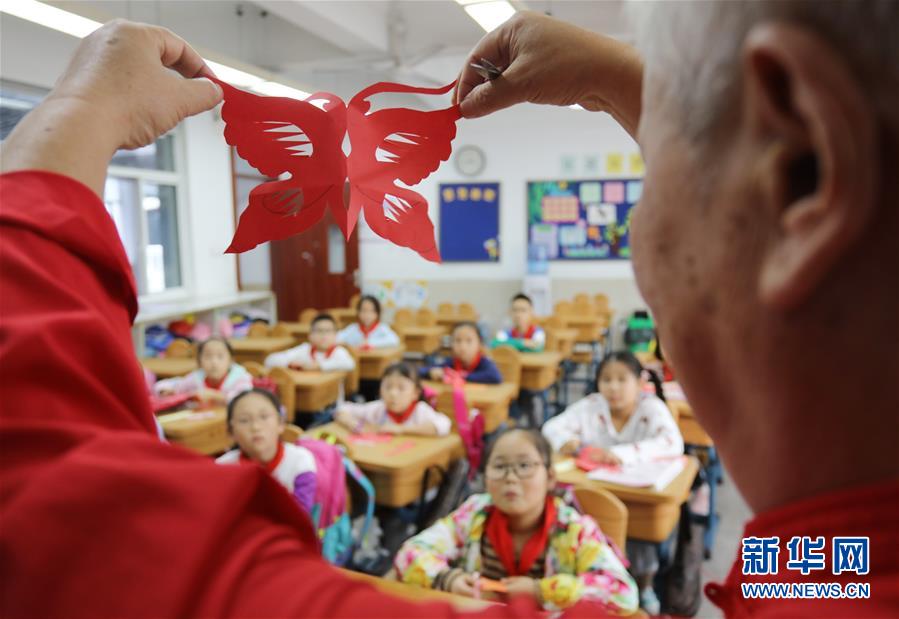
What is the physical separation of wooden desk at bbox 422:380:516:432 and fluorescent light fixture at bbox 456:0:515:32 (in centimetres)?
226

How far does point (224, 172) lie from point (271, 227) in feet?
24.1

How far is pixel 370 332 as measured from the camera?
19.9ft

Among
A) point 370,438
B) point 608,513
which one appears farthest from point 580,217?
point 608,513

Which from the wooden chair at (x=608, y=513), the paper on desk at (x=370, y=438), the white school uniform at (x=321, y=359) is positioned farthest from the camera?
the white school uniform at (x=321, y=359)

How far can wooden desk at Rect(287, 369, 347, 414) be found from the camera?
448 centimetres

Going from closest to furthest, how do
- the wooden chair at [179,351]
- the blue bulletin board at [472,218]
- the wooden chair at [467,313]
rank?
1. the wooden chair at [179,351]
2. the wooden chair at [467,313]
3. the blue bulletin board at [472,218]

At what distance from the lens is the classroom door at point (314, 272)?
867 centimetres

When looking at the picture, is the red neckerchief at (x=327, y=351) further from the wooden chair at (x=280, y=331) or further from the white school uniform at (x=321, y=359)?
the wooden chair at (x=280, y=331)

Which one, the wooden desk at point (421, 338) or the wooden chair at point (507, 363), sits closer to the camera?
the wooden chair at point (507, 363)

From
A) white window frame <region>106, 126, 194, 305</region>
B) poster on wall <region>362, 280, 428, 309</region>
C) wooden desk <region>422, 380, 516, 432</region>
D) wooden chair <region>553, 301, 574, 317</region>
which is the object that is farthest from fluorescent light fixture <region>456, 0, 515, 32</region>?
poster on wall <region>362, 280, 428, 309</region>

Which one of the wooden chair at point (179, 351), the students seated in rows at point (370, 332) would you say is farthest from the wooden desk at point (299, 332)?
the wooden chair at point (179, 351)

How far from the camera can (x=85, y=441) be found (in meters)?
0.31

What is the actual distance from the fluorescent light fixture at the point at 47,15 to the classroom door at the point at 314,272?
5.12 m

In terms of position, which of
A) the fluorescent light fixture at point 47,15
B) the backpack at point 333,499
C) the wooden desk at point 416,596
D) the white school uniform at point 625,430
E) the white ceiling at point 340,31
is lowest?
the backpack at point 333,499
